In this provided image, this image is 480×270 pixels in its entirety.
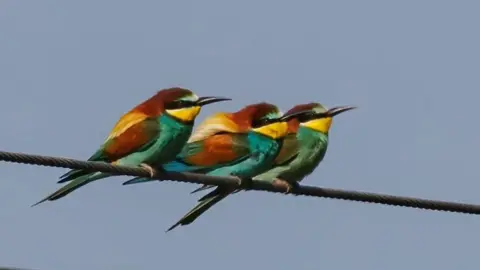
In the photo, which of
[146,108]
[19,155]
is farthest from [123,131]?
[19,155]

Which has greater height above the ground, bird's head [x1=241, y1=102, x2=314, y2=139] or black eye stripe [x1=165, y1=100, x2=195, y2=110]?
black eye stripe [x1=165, y1=100, x2=195, y2=110]

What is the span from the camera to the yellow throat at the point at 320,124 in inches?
323

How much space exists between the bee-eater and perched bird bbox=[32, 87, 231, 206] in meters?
0.75

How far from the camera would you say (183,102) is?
715 centimetres

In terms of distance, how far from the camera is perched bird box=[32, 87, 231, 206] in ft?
22.3

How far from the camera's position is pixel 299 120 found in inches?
326

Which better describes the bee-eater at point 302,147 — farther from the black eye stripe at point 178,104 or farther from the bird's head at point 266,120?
the black eye stripe at point 178,104

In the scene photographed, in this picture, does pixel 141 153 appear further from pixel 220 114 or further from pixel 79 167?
pixel 79 167

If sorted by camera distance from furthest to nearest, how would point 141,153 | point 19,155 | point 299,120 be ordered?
point 299,120
point 141,153
point 19,155

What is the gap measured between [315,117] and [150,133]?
1578 mm

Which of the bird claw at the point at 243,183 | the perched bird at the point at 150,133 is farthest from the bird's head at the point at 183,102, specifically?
the bird claw at the point at 243,183

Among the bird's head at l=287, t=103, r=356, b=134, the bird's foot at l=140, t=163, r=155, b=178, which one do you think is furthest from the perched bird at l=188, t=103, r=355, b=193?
the bird's foot at l=140, t=163, r=155, b=178

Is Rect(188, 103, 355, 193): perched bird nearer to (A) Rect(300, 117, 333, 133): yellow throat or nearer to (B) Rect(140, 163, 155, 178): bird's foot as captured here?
(A) Rect(300, 117, 333, 133): yellow throat

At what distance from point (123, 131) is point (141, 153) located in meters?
0.22
